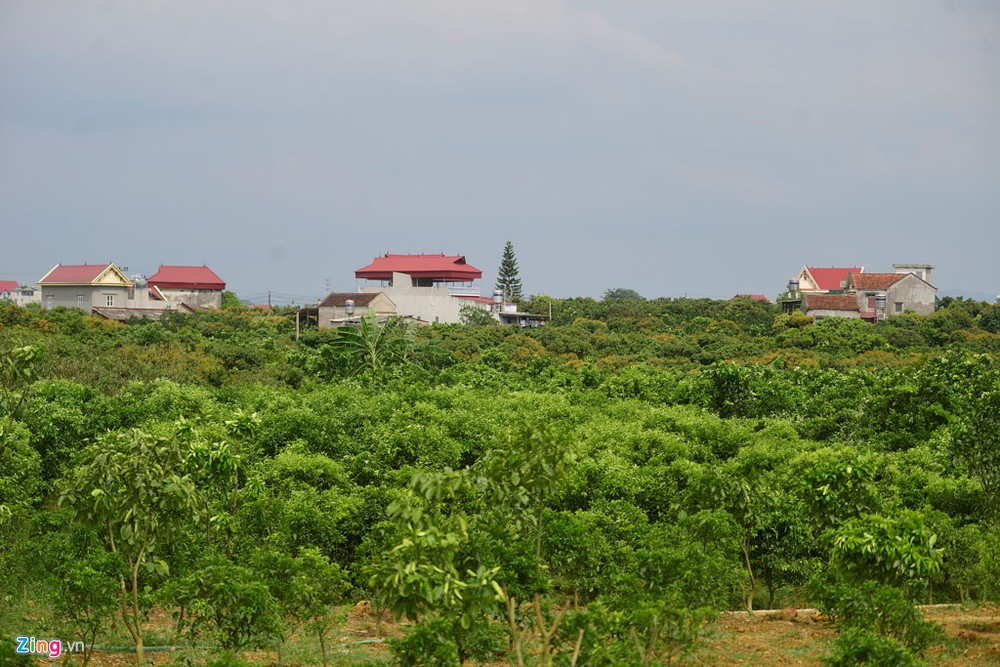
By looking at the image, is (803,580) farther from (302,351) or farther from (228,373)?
(302,351)

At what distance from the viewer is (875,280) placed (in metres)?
57.9

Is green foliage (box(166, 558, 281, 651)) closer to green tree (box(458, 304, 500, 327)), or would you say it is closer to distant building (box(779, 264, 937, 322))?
green tree (box(458, 304, 500, 327))

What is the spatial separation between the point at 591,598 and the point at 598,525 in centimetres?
112

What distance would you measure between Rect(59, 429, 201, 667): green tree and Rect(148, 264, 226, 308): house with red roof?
51.4m

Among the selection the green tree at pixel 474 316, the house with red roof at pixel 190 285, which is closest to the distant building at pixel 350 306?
the green tree at pixel 474 316

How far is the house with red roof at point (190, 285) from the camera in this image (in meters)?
60.8

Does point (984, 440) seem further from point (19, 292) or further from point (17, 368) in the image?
point (19, 292)

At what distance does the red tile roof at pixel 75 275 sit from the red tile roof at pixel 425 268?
13606 millimetres

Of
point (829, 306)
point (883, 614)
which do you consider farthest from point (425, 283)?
point (883, 614)

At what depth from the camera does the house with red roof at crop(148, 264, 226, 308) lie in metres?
60.8

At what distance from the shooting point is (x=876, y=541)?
1097 centimetres

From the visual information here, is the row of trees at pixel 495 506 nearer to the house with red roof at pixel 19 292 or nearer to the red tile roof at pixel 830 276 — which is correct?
the red tile roof at pixel 830 276

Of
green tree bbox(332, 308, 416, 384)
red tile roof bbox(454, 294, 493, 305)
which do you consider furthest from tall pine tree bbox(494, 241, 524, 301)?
green tree bbox(332, 308, 416, 384)

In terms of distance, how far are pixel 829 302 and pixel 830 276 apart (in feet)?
42.1
